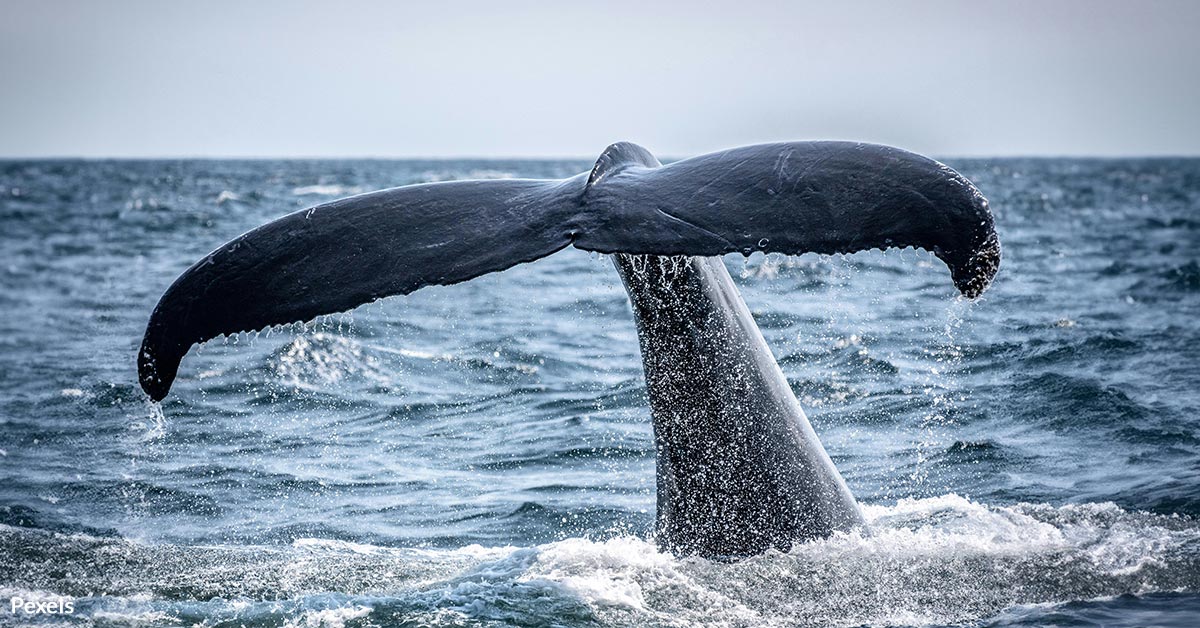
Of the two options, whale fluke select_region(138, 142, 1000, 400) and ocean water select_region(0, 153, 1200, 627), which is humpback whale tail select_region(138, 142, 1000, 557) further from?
ocean water select_region(0, 153, 1200, 627)

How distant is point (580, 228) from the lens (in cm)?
390

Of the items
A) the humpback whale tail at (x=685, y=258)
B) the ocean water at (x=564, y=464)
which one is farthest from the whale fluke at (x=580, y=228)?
the ocean water at (x=564, y=464)

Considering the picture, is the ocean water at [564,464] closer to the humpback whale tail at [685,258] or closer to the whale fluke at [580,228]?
the humpback whale tail at [685,258]

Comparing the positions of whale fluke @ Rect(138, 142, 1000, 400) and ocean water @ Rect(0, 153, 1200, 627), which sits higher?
whale fluke @ Rect(138, 142, 1000, 400)

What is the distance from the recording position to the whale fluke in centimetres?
362

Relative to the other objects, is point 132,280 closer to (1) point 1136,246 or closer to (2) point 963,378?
(2) point 963,378

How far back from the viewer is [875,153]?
3814 mm

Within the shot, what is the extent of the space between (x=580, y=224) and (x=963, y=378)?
6.70 meters

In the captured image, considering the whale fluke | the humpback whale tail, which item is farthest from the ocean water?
the whale fluke

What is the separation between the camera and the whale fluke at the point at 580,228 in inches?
142

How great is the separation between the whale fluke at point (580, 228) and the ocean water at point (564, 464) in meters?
1.03

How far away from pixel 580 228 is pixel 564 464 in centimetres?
457

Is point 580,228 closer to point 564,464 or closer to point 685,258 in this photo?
point 685,258

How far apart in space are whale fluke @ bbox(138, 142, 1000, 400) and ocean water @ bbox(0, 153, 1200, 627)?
3.37 feet
